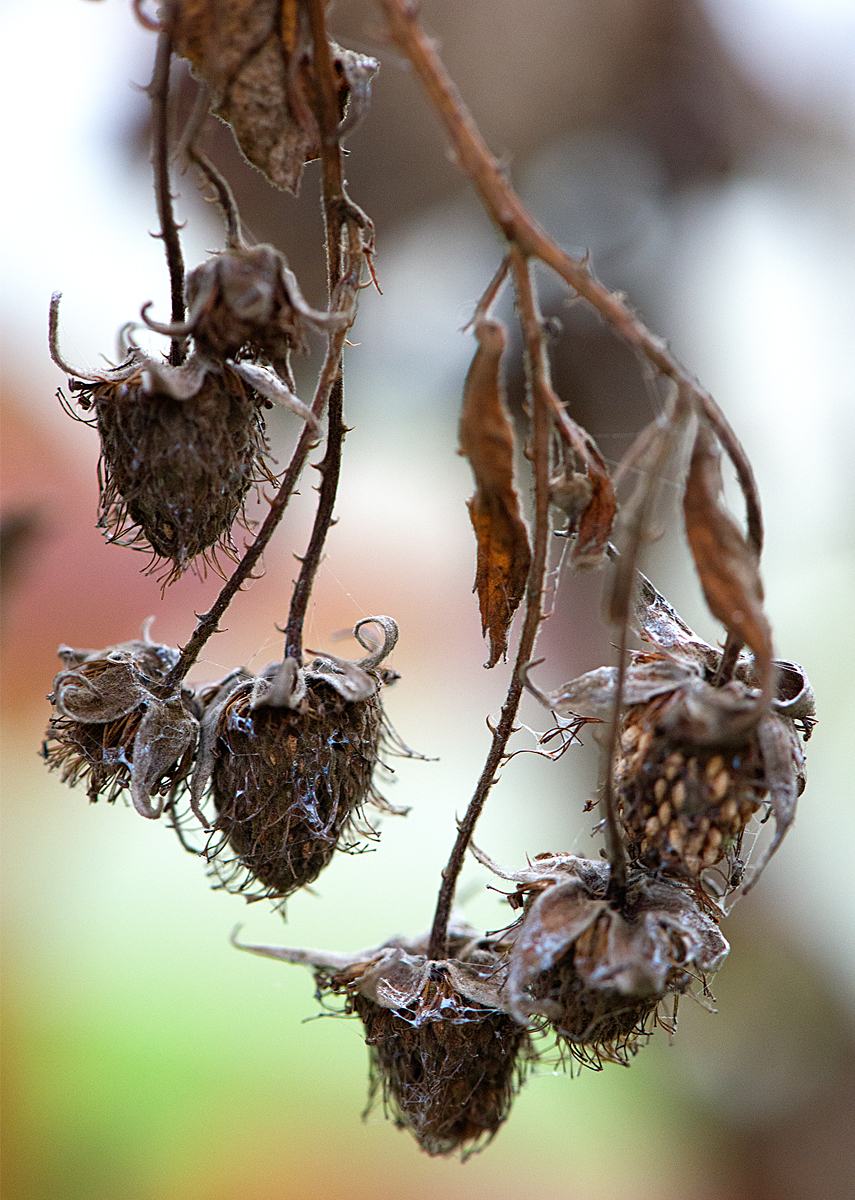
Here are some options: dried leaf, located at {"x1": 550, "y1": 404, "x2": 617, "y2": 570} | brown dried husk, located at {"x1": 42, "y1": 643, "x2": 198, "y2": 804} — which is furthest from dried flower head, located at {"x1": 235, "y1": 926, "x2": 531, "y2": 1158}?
dried leaf, located at {"x1": 550, "y1": 404, "x2": 617, "y2": 570}

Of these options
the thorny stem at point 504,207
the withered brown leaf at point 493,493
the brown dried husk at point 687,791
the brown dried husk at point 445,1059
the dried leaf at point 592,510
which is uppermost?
the thorny stem at point 504,207

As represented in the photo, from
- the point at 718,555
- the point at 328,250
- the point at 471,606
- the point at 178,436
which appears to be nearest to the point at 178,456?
the point at 178,436

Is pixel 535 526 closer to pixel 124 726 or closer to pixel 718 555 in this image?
pixel 718 555

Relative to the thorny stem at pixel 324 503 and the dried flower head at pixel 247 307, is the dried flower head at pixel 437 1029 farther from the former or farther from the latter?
the dried flower head at pixel 247 307

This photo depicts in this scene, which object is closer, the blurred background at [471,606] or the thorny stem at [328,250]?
the thorny stem at [328,250]

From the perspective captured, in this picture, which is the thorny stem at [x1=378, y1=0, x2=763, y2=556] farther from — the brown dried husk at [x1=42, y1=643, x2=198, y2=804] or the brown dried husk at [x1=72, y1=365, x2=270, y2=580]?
the brown dried husk at [x1=42, y1=643, x2=198, y2=804]

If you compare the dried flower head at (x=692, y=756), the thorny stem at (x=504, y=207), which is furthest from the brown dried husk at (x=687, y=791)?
the thorny stem at (x=504, y=207)
